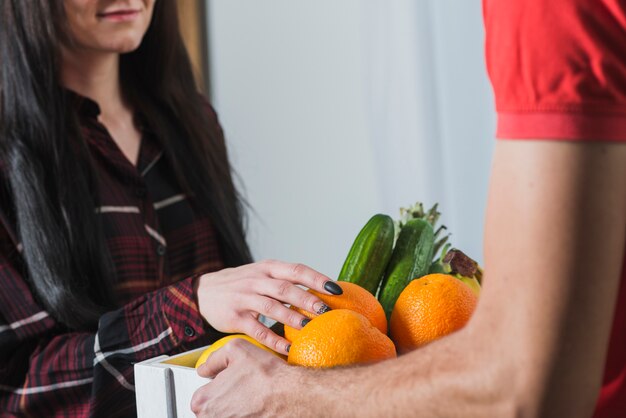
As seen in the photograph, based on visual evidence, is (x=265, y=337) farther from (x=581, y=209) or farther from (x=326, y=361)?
(x=581, y=209)

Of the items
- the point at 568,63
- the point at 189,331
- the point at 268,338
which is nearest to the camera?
the point at 568,63

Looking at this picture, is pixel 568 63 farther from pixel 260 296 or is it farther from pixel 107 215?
pixel 107 215

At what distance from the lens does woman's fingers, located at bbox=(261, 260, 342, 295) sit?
3.14ft

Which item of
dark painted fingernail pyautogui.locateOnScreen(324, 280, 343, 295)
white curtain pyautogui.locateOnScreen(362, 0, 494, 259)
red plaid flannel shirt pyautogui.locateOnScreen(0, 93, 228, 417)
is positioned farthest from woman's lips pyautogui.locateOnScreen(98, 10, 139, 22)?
white curtain pyautogui.locateOnScreen(362, 0, 494, 259)

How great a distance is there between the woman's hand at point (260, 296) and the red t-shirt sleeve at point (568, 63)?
15.8 inches

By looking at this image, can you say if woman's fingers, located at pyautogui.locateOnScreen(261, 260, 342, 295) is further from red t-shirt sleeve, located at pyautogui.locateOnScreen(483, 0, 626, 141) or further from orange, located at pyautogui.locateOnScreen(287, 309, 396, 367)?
red t-shirt sleeve, located at pyautogui.locateOnScreen(483, 0, 626, 141)

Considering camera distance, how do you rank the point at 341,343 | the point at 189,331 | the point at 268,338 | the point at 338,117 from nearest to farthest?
1. the point at 341,343
2. the point at 268,338
3. the point at 189,331
4. the point at 338,117

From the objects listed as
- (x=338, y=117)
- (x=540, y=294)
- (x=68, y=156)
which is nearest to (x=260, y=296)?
(x=540, y=294)

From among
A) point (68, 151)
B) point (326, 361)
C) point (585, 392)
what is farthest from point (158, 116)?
point (585, 392)

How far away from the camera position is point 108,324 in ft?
4.29

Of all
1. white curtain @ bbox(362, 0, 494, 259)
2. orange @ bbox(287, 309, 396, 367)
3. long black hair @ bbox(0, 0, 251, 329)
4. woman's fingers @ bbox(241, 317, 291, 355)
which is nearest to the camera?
orange @ bbox(287, 309, 396, 367)

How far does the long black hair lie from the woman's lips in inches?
3.1

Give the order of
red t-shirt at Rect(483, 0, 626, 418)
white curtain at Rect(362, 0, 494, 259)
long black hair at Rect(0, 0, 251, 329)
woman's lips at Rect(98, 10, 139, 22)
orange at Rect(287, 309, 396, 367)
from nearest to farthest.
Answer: red t-shirt at Rect(483, 0, 626, 418) < orange at Rect(287, 309, 396, 367) < long black hair at Rect(0, 0, 251, 329) < woman's lips at Rect(98, 10, 139, 22) < white curtain at Rect(362, 0, 494, 259)

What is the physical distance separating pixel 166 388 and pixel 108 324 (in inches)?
16.5
